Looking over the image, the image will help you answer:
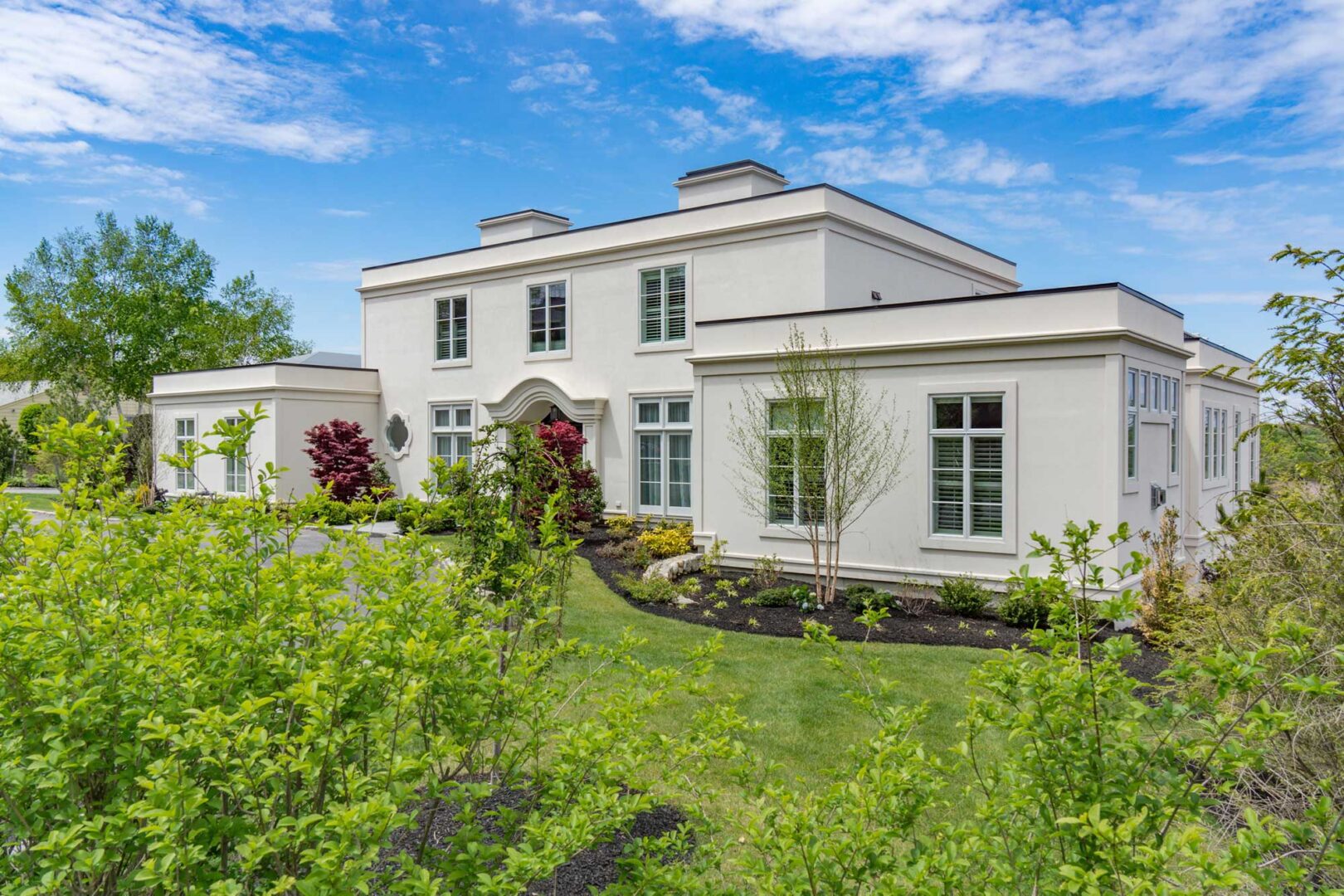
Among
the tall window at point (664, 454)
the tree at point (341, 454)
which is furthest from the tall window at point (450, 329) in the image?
the tall window at point (664, 454)

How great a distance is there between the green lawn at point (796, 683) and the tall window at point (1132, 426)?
4114 mm

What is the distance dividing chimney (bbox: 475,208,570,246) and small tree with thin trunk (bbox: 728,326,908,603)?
10.9 metres

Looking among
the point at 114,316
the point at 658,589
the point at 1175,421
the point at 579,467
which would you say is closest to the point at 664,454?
the point at 579,467

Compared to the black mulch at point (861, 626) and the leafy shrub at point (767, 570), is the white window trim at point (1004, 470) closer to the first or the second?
the black mulch at point (861, 626)

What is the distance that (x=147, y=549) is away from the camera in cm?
402

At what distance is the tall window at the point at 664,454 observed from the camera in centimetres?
1950

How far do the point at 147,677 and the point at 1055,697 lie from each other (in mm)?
3198

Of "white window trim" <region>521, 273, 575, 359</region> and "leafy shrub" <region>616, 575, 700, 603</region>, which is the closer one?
"leafy shrub" <region>616, 575, 700, 603</region>

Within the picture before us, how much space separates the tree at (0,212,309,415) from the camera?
46281 mm

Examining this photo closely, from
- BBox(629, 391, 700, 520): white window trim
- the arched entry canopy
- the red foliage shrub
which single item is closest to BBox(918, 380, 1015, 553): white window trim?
BBox(629, 391, 700, 520): white window trim

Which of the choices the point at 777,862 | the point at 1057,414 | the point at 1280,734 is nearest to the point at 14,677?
the point at 777,862

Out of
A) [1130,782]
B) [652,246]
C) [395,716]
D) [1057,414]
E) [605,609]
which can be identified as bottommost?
[605,609]

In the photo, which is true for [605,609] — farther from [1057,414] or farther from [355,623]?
[355,623]

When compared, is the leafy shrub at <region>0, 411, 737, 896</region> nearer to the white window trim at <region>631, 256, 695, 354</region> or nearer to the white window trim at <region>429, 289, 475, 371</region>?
the white window trim at <region>631, 256, 695, 354</region>
